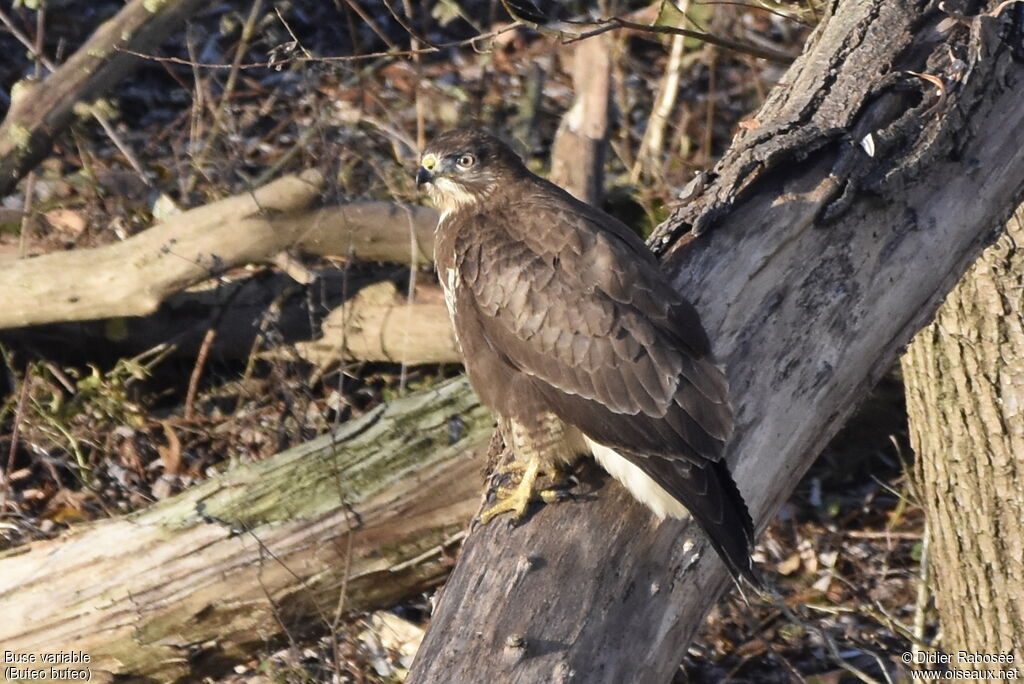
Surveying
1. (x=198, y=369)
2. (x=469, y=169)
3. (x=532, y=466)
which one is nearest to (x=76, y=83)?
(x=198, y=369)

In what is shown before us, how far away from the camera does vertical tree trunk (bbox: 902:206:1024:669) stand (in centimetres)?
410

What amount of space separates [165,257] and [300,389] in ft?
2.97

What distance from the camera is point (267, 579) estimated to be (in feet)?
13.7

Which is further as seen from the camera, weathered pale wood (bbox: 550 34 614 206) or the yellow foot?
weathered pale wood (bbox: 550 34 614 206)

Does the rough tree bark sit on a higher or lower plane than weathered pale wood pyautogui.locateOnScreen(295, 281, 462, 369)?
higher

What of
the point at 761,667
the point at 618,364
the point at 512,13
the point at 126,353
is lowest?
the point at 761,667

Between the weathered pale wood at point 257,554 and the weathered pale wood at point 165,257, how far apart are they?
116cm

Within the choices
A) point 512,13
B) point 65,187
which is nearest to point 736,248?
point 512,13

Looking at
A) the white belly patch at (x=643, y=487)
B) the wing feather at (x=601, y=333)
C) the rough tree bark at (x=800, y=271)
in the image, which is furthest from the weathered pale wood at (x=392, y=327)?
the white belly patch at (x=643, y=487)

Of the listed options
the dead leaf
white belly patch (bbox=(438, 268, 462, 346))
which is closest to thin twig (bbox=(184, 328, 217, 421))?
the dead leaf

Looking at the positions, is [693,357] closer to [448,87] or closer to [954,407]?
[954,407]

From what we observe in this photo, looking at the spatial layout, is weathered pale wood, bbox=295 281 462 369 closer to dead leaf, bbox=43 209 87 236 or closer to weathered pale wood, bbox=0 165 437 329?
weathered pale wood, bbox=0 165 437 329

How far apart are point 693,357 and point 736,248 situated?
1.44 ft

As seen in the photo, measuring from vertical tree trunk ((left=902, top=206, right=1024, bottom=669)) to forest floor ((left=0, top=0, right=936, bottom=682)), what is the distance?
1.00 feet
